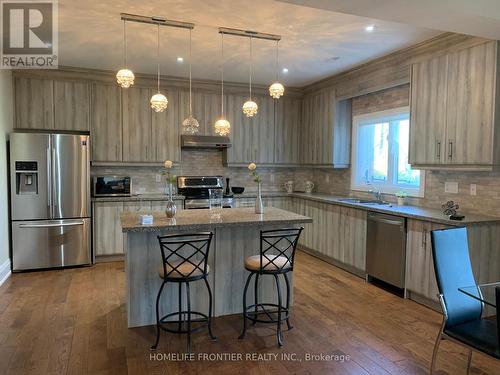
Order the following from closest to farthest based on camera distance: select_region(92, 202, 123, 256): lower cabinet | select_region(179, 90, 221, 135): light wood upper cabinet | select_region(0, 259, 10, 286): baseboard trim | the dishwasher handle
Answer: the dishwasher handle, select_region(0, 259, 10, 286): baseboard trim, select_region(92, 202, 123, 256): lower cabinet, select_region(179, 90, 221, 135): light wood upper cabinet

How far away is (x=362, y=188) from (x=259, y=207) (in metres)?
2.47

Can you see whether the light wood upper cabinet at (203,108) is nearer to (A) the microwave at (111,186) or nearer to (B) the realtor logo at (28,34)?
(A) the microwave at (111,186)

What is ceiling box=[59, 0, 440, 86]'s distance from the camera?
121 inches

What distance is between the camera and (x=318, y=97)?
5.92 m

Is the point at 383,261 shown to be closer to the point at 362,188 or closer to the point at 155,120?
the point at 362,188

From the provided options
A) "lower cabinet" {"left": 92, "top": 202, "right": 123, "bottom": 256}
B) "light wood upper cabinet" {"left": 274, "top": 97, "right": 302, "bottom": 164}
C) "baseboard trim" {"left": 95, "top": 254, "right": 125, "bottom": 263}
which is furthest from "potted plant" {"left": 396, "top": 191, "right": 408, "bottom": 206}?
"baseboard trim" {"left": 95, "top": 254, "right": 125, "bottom": 263}

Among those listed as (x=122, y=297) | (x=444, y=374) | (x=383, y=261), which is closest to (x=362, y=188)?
(x=383, y=261)

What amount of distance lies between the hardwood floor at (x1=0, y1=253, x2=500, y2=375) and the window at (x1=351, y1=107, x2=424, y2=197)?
1492 millimetres

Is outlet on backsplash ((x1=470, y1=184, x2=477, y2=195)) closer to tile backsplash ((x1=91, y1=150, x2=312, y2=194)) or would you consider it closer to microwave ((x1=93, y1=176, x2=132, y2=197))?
tile backsplash ((x1=91, y1=150, x2=312, y2=194))

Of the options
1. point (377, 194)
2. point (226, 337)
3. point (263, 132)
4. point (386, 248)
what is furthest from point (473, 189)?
point (263, 132)

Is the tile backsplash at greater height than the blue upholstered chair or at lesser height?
greater

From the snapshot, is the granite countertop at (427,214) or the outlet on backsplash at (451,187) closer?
the granite countertop at (427,214)

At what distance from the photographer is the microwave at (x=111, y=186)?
17.2ft

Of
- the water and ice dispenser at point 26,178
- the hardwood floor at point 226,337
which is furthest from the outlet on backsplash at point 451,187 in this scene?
the water and ice dispenser at point 26,178
